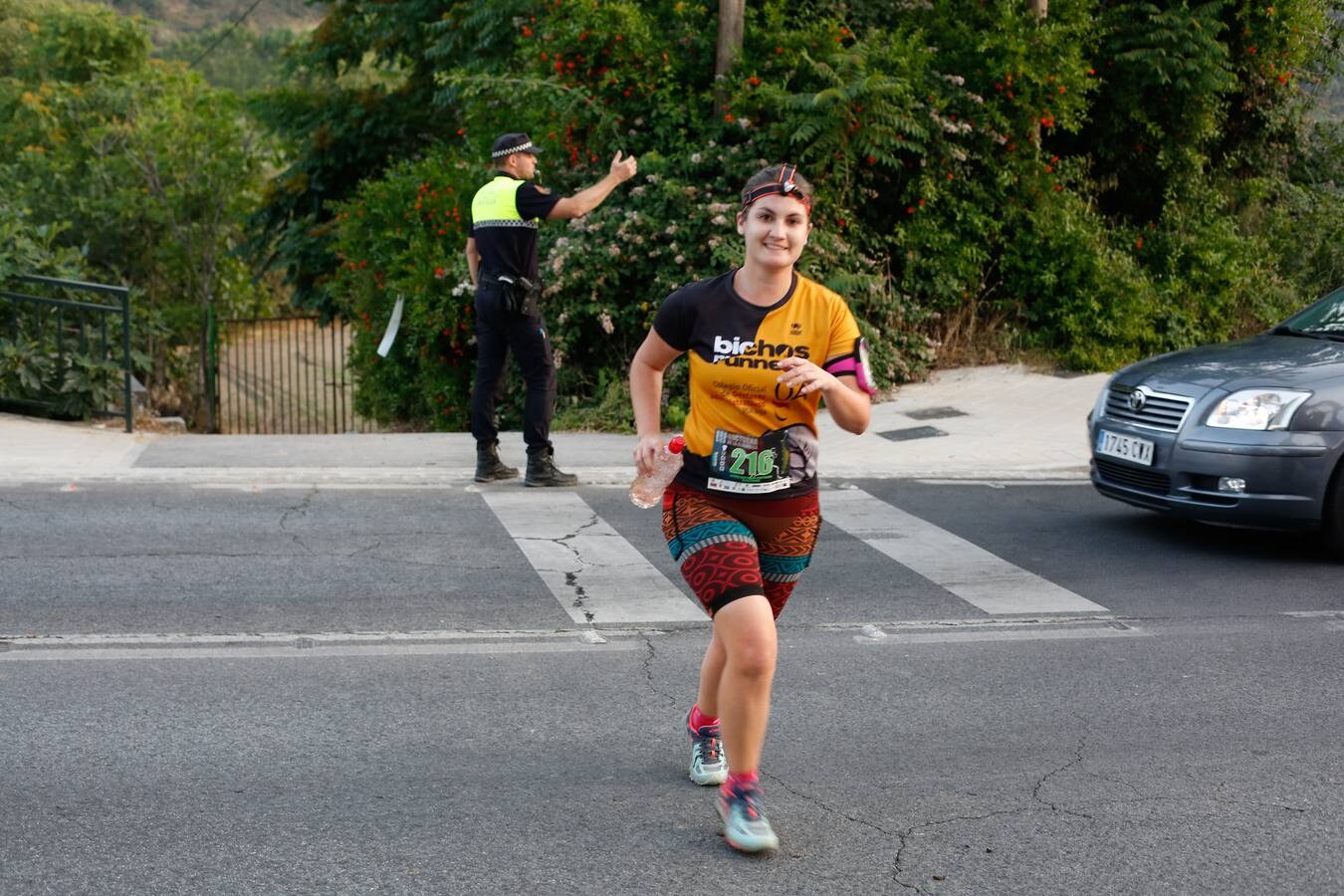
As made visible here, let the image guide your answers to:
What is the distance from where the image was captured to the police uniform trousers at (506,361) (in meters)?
9.85

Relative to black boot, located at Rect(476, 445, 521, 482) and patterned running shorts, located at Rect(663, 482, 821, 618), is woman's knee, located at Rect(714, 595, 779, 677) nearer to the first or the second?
patterned running shorts, located at Rect(663, 482, 821, 618)

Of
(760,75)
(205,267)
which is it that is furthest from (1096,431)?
(205,267)

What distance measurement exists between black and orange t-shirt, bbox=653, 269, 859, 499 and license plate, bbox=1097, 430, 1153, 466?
4402mm

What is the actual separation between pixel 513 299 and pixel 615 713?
4618 mm

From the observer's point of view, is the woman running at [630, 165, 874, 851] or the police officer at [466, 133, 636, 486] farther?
the police officer at [466, 133, 636, 486]

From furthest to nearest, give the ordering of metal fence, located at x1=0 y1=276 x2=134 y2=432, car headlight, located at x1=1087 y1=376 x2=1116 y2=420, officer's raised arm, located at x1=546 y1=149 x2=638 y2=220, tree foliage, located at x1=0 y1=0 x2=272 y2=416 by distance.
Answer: tree foliage, located at x1=0 y1=0 x2=272 y2=416 → metal fence, located at x1=0 y1=276 x2=134 y2=432 → officer's raised arm, located at x1=546 y1=149 x2=638 y2=220 → car headlight, located at x1=1087 y1=376 x2=1116 y2=420

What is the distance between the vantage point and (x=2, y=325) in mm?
12648

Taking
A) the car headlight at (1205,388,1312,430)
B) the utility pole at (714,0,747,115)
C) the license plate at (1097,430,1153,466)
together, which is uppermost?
the utility pole at (714,0,747,115)

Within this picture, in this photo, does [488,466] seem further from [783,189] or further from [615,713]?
[783,189]

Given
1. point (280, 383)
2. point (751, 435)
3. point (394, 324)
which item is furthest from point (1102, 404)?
point (280, 383)

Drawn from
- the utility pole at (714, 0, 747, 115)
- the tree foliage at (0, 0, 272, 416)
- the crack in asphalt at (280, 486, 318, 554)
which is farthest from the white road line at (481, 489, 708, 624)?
the tree foliage at (0, 0, 272, 416)

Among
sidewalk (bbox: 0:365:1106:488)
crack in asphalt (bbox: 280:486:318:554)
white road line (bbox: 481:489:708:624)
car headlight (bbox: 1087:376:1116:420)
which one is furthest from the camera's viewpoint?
sidewalk (bbox: 0:365:1106:488)

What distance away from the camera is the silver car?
798 centimetres

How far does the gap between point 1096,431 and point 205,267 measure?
59.3ft
